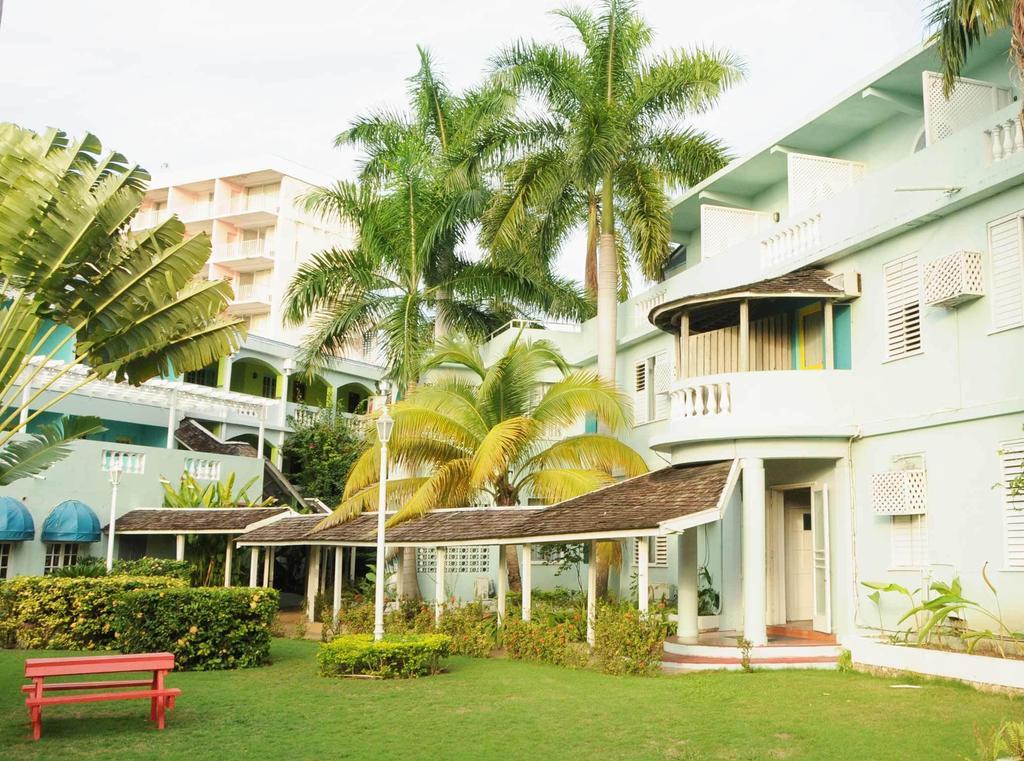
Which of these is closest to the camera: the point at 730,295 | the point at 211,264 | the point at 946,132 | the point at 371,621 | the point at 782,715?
the point at 782,715

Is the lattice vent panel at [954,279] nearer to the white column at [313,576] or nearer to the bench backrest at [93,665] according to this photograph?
the bench backrest at [93,665]

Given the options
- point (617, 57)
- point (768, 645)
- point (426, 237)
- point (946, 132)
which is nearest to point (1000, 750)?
point (768, 645)

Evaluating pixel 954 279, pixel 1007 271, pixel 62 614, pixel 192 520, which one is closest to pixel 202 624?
pixel 62 614

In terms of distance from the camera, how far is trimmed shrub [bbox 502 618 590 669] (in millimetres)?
17250

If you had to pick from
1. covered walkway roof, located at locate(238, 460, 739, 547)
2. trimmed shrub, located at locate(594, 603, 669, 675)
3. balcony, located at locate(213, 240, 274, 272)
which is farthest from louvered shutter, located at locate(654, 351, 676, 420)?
balcony, located at locate(213, 240, 274, 272)

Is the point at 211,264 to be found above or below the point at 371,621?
above

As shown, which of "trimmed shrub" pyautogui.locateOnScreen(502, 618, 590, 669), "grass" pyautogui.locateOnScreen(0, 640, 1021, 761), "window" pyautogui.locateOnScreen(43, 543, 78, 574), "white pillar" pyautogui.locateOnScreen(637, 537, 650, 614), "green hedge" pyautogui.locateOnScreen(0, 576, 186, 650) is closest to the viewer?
"grass" pyautogui.locateOnScreen(0, 640, 1021, 761)

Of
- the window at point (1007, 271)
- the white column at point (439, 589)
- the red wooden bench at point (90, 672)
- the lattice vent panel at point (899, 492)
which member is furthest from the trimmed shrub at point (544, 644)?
the window at point (1007, 271)

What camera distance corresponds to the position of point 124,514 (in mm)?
29219

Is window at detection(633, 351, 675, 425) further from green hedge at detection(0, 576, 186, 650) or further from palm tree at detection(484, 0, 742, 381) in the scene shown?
green hedge at detection(0, 576, 186, 650)

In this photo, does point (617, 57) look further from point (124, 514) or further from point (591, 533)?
point (124, 514)

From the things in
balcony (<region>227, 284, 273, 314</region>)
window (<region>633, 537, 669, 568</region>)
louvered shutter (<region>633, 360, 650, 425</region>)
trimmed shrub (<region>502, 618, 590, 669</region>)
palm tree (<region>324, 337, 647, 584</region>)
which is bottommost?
trimmed shrub (<region>502, 618, 590, 669</region>)

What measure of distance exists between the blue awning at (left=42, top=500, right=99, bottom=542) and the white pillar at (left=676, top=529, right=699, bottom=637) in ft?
54.7

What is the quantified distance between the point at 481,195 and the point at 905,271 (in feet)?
38.5
